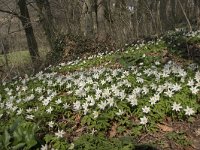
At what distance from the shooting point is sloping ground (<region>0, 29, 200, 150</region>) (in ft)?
17.1

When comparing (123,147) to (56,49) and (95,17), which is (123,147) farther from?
(95,17)

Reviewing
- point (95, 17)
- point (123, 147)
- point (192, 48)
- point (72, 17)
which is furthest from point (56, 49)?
point (123, 147)

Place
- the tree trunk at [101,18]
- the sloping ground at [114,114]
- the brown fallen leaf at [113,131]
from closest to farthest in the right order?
the sloping ground at [114,114] < the brown fallen leaf at [113,131] < the tree trunk at [101,18]

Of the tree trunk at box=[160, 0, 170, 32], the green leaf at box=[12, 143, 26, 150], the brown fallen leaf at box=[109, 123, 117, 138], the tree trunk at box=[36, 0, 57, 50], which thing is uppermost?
the green leaf at box=[12, 143, 26, 150]

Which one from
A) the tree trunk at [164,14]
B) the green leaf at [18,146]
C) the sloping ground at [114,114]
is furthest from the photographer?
the tree trunk at [164,14]

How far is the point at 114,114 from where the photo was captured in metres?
5.67

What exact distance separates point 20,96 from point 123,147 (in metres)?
3.15

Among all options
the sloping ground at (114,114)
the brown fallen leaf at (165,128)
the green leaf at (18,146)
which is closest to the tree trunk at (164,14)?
the sloping ground at (114,114)

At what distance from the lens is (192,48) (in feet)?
32.9

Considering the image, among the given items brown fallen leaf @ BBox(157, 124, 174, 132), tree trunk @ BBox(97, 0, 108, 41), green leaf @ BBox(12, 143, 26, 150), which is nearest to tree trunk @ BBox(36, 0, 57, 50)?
tree trunk @ BBox(97, 0, 108, 41)

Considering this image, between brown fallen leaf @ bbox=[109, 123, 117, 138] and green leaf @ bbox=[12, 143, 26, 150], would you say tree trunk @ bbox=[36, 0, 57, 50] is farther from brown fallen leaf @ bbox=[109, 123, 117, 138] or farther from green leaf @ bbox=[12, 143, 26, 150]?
green leaf @ bbox=[12, 143, 26, 150]

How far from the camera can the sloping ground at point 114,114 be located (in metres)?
5.21

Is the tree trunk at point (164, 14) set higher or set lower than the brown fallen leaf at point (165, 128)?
lower

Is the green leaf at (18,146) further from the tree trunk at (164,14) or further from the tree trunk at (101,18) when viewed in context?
the tree trunk at (164,14)
